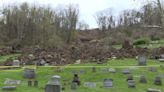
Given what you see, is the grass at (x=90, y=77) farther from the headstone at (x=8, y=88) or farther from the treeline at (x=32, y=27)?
the treeline at (x=32, y=27)

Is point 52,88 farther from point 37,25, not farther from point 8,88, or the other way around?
point 37,25

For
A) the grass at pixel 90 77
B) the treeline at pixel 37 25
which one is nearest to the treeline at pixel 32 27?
the treeline at pixel 37 25

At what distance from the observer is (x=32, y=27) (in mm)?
58375

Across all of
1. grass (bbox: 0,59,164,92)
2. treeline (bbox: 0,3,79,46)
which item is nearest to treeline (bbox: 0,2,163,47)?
treeline (bbox: 0,3,79,46)

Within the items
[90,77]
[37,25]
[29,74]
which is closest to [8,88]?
[29,74]

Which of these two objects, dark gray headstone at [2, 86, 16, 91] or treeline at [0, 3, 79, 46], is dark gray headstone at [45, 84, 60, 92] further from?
treeline at [0, 3, 79, 46]

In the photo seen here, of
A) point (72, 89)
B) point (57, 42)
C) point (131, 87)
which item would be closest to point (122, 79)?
point (131, 87)

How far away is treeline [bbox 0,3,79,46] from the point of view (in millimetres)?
56000

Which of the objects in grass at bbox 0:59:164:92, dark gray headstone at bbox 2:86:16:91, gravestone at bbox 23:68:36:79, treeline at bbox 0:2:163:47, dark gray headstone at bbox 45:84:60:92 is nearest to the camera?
dark gray headstone at bbox 45:84:60:92

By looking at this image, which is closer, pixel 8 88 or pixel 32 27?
pixel 8 88

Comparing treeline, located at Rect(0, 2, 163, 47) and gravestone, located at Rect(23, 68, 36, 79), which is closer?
gravestone, located at Rect(23, 68, 36, 79)

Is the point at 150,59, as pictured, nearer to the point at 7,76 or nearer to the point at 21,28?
the point at 7,76

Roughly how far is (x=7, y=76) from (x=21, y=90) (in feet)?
20.4

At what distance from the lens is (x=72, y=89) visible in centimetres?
1839
